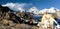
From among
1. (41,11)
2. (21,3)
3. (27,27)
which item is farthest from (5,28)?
(41,11)

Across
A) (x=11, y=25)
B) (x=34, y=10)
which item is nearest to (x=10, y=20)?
(x=11, y=25)

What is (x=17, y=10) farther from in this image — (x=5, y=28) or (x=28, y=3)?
(x=5, y=28)

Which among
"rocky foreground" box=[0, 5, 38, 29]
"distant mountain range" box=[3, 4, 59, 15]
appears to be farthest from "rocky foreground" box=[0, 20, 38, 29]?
"distant mountain range" box=[3, 4, 59, 15]

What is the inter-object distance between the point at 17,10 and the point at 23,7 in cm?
19

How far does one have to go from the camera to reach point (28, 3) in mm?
3916

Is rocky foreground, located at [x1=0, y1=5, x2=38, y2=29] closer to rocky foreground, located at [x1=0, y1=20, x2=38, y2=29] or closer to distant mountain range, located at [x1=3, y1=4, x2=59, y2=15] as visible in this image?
rocky foreground, located at [x1=0, y1=20, x2=38, y2=29]

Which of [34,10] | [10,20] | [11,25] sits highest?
[34,10]

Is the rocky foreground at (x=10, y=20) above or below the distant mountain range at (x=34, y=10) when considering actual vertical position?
below

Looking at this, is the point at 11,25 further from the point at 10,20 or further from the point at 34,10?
the point at 34,10

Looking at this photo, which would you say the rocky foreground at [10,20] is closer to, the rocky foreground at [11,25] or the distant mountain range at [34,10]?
the rocky foreground at [11,25]

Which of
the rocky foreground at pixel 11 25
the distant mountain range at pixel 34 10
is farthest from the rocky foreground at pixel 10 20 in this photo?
the distant mountain range at pixel 34 10

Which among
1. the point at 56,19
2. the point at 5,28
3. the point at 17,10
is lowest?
the point at 5,28

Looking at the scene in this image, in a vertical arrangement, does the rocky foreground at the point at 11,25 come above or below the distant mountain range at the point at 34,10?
below

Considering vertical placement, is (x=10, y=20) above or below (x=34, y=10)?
below
